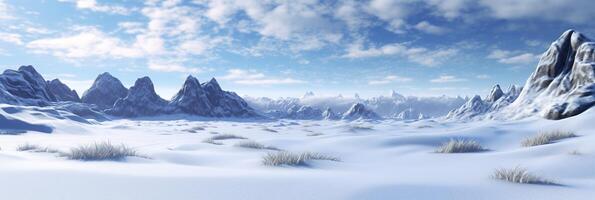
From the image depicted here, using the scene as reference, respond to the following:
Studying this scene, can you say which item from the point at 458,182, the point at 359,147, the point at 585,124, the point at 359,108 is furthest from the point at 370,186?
the point at 359,108

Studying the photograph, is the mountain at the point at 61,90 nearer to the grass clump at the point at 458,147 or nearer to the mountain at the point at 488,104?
the mountain at the point at 488,104

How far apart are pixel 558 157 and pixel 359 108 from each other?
67.3 meters

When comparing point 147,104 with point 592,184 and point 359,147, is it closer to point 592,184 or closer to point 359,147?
point 359,147

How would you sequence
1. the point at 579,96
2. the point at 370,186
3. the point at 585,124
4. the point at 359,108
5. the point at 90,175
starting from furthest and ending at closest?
the point at 359,108 → the point at 579,96 → the point at 585,124 → the point at 90,175 → the point at 370,186

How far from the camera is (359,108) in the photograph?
7119 centimetres

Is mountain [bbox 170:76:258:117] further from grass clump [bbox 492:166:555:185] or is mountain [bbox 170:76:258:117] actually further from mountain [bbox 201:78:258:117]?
grass clump [bbox 492:166:555:185]

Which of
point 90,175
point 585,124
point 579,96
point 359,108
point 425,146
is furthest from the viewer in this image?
point 359,108

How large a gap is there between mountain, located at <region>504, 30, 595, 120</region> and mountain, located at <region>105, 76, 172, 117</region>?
45.0m

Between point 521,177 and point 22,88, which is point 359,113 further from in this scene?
point 521,177

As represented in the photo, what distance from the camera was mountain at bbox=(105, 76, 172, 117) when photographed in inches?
2024

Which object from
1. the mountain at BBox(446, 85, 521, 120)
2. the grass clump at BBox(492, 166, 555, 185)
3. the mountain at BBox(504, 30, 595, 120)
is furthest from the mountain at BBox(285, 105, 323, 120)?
the grass clump at BBox(492, 166, 555, 185)

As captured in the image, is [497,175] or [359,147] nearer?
[497,175]

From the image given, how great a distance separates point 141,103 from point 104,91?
55.6 ft

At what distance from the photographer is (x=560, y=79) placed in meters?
16.7
